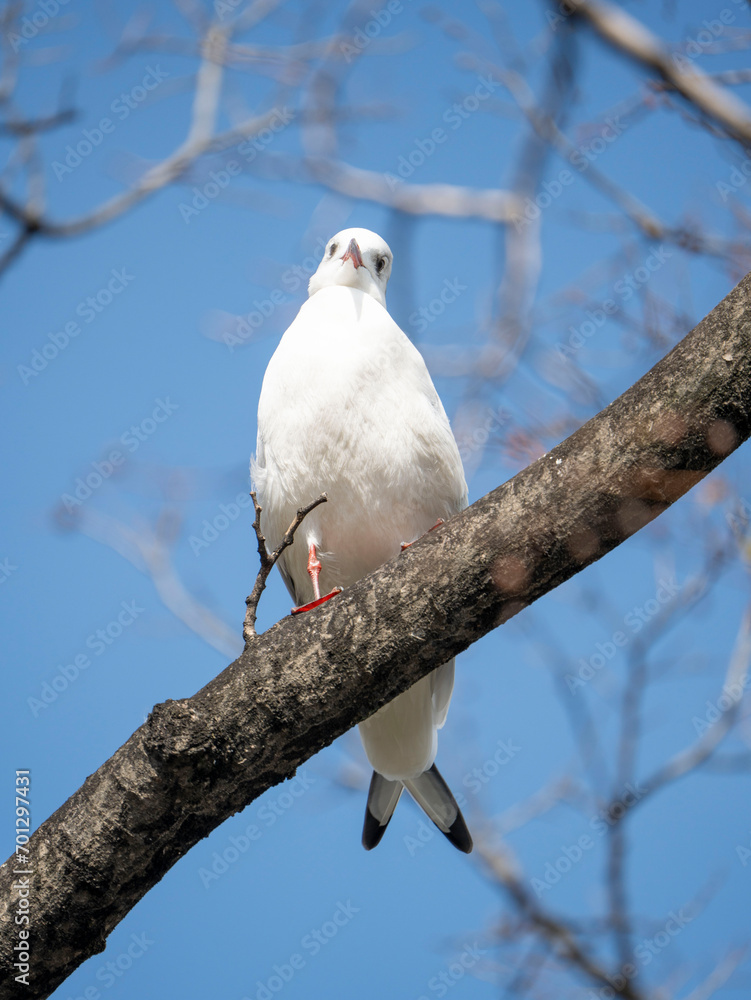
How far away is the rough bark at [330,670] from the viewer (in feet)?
6.88

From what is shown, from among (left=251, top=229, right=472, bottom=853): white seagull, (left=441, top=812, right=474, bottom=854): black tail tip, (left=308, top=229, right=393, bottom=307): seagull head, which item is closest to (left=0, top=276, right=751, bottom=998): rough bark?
(left=251, top=229, right=472, bottom=853): white seagull

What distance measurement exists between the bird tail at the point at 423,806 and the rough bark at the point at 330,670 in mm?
1498

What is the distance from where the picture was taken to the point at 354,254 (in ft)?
13.1

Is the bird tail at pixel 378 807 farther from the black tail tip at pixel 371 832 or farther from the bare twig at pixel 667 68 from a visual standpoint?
the bare twig at pixel 667 68

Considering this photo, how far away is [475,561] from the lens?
7.15 feet

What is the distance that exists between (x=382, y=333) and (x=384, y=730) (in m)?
1.72

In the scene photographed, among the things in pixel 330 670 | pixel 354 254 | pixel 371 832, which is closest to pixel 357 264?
pixel 354 254

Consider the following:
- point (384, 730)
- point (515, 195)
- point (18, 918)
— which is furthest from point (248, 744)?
point (515, 195)

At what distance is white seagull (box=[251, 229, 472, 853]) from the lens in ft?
10.9

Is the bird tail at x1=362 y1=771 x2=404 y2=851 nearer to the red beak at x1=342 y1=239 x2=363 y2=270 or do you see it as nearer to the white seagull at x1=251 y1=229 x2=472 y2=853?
the white seagull at x1=251 y1=229 x2=472 y2=853

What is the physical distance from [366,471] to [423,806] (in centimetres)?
151

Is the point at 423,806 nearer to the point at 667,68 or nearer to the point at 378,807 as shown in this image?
the point at 378,807

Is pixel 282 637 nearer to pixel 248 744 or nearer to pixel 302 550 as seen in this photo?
pixel 248 744

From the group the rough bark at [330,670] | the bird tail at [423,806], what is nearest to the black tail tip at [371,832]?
the bird tail at [423,806]
